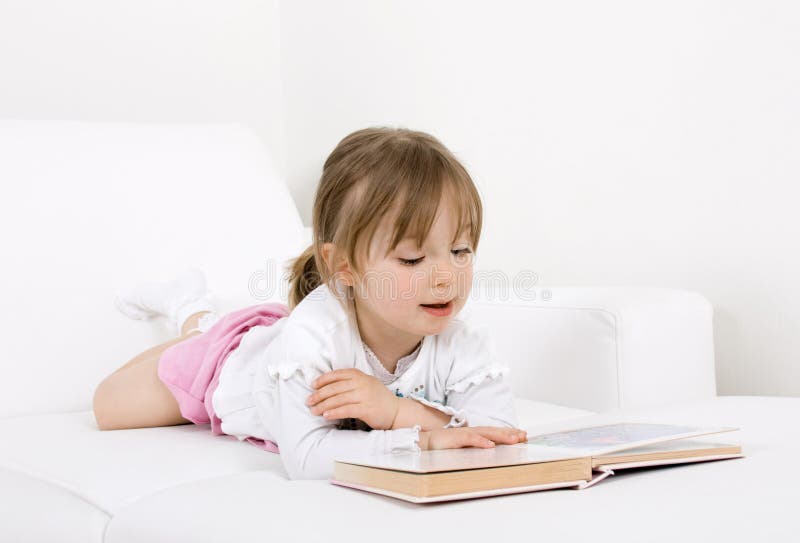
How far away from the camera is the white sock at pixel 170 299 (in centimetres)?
165

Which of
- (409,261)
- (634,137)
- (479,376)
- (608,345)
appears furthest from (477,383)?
(634,137)

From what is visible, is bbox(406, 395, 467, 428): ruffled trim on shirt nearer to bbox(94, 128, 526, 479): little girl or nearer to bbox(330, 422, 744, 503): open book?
bbox(94, 128, 526, 479): little girl

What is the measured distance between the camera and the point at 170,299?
1.66m

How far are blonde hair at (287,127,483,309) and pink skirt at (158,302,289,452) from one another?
1.01 ft

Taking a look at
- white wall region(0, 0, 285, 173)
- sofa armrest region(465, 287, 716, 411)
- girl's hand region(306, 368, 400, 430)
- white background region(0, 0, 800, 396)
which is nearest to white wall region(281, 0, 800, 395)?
white background region(0, 0, 800, 396)

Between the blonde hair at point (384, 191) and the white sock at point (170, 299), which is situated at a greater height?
the blonde hair at point (384, 191)

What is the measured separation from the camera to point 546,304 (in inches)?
63.7

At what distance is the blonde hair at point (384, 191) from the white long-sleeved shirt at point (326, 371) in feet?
0.28

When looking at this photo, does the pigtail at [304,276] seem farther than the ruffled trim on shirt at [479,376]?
Yes

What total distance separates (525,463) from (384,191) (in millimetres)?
405

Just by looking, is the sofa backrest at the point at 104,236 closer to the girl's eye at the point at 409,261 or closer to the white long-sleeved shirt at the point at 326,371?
the white long-sleeved shirt at the point at 326,371

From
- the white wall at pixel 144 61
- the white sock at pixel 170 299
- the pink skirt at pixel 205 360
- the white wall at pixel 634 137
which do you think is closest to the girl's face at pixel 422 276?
the pink skirt at pixel 205 360

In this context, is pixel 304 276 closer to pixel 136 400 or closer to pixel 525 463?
pixel 136 400

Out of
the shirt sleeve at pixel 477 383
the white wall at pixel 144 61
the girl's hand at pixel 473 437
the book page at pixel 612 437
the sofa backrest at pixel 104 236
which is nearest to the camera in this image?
the book page at pixel 612 437
